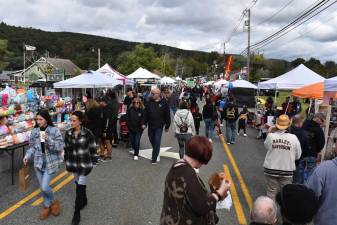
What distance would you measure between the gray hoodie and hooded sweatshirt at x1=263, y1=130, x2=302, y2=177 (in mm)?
2494

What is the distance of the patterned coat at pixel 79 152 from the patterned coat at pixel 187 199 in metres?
3.06

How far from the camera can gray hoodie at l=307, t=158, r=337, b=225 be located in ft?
11.7

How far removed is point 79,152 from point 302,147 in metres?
3.88

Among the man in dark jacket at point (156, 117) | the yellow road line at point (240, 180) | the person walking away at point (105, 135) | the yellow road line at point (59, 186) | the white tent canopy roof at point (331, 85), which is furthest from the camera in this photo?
the person walking away at point (105, 135)

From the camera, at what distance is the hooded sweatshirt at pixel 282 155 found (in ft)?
20.0

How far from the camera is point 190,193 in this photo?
2957 mm

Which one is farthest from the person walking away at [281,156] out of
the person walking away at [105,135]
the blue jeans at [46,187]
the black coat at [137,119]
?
the person walking away at [105,135]

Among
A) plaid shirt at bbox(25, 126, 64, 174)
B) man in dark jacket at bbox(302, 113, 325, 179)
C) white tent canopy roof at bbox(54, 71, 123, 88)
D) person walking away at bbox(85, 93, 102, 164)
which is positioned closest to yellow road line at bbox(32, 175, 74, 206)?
plaid shirt at bbox(25, 126, 64, 174)

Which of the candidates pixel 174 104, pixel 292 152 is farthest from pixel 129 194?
pixel 174 104

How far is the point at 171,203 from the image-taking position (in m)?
→ 3.11

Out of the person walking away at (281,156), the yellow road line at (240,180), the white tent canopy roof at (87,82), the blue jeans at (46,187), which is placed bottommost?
the yellow road line at (240,180)

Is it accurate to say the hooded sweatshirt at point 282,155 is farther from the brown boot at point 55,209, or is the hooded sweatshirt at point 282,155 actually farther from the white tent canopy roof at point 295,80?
the white tent canopy roof at point 295,80

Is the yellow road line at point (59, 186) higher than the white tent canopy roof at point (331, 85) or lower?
lower

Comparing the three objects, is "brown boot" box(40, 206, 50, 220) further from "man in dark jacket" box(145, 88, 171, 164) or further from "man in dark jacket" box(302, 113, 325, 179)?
"man in dark jacket" box(302, 113, 325, 179)
